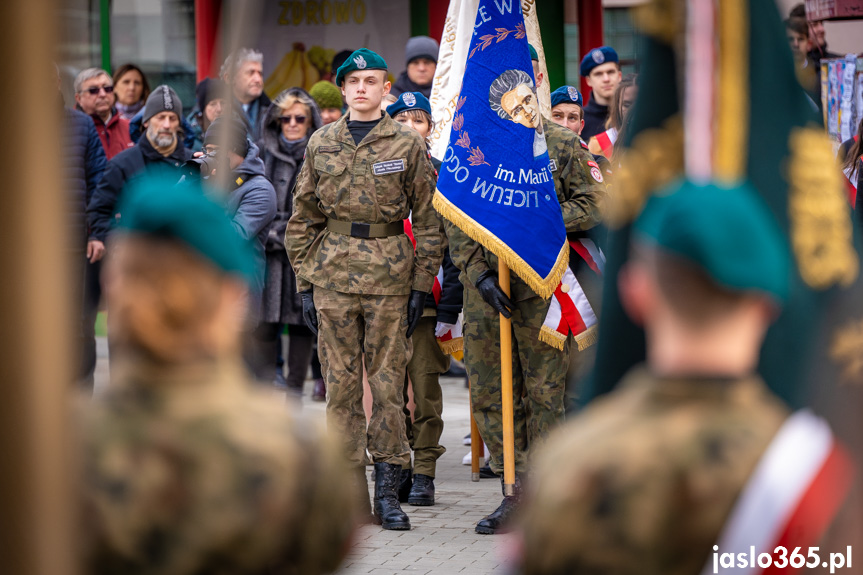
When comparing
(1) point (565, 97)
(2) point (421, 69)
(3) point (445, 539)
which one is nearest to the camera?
(3) point (445, 539)

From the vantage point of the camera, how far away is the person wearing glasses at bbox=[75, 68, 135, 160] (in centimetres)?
968

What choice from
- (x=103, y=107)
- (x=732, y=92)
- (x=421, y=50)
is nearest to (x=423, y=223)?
(x=732, y=92)

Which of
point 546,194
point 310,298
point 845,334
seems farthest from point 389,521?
point 845,334

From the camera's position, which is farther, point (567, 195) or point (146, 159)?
point (146, 159)

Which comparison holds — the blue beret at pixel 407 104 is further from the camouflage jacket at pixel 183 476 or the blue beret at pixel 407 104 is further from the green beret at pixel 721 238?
the green beret at pixel 721 238

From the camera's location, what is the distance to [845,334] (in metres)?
2.61

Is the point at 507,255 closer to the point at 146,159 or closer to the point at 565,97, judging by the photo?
the point at 565,97

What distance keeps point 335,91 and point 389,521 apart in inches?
160

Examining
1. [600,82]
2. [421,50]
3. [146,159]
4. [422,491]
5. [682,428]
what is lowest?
[422,491]

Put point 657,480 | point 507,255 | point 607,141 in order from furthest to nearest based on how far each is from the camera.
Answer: point 607,141, point 507,255, point 657,480

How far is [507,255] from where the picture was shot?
601cm

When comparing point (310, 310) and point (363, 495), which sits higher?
point (310, 310)

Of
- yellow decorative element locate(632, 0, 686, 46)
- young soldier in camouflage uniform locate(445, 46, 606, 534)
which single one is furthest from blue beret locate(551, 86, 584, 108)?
yellow decorative element locate(632, 0, 686, 46)

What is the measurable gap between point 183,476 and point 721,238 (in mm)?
862
